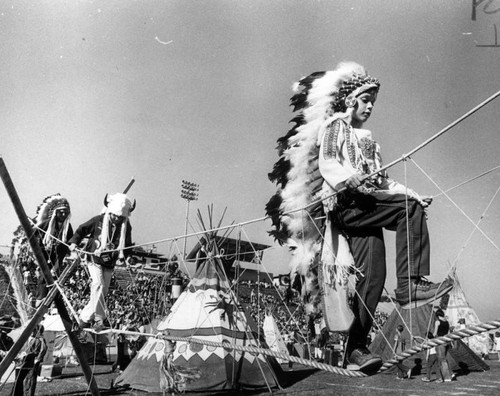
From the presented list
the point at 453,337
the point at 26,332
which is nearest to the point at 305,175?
the point at 453,337

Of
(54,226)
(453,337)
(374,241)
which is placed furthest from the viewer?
(54,226)

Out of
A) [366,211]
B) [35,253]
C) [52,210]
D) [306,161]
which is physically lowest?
[366,211]

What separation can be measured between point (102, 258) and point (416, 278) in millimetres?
3884

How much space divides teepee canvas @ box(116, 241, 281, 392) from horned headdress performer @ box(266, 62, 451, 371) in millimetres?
5411

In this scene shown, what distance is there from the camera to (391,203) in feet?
7.08

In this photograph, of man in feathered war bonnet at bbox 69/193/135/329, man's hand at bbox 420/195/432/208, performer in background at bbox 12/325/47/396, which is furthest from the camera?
performer in background at bbox 12/325/47/396

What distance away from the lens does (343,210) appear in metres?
2.30

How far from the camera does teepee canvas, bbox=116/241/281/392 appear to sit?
8078 millimetres

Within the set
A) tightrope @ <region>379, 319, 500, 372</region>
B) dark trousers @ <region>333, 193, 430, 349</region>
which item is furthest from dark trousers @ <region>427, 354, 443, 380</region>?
tightrope @ <region>379, 319, 500, 372</region>

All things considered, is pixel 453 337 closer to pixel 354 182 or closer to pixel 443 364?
pixel 354 182

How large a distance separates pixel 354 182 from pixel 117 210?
3.90m

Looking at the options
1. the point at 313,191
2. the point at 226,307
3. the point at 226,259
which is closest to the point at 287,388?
the point at 226,307

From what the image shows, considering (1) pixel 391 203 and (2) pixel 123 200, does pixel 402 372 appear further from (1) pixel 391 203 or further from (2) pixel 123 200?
(1) pixel 391 203

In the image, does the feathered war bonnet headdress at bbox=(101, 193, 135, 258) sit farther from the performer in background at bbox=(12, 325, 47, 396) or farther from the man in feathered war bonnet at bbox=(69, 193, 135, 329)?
the performer in background at bbox=(12, 325, 47, 396)
